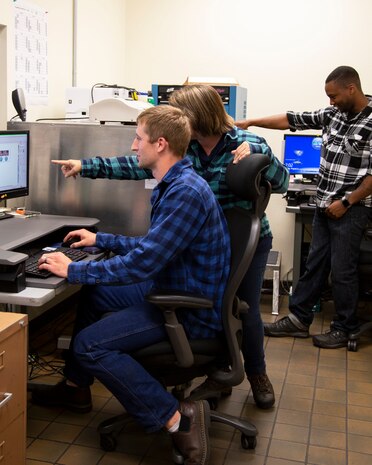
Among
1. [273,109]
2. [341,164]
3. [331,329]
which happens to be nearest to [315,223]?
[341,164]

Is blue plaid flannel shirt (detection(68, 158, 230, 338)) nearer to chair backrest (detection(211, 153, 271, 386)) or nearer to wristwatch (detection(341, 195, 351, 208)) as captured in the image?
chair backrest (detection(211, 153, 271, 386))

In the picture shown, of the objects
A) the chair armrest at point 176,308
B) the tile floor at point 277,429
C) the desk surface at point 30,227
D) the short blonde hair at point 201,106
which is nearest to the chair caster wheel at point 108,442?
the tile floor at point 277,429

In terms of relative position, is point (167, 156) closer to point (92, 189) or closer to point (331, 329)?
point (92, 189)

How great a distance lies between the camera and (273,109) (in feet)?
15.3

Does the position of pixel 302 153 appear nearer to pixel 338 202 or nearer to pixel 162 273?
pixel 338 202

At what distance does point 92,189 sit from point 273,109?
1.88 m

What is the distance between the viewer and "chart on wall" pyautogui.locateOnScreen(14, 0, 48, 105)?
3307 millimetres

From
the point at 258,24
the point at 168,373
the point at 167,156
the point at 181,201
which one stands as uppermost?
the point at 258,24

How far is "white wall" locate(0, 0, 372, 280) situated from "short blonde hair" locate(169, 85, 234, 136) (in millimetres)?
2048

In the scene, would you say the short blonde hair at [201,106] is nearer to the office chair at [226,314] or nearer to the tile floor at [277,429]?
the office chair at [226,314]

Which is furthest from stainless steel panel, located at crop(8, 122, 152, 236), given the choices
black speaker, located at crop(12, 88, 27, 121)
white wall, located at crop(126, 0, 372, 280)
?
white wall, located at crop(126, 0, 372, 280)

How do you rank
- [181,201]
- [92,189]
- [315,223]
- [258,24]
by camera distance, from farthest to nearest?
[258,24] → [315,223] → [92,189] → [181,201]

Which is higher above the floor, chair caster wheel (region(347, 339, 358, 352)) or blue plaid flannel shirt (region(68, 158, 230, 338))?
blue plaid flannel shirt (region(68, 158, 230, 338))

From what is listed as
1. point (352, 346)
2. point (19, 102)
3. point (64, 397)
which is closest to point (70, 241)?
point (64, 397)
